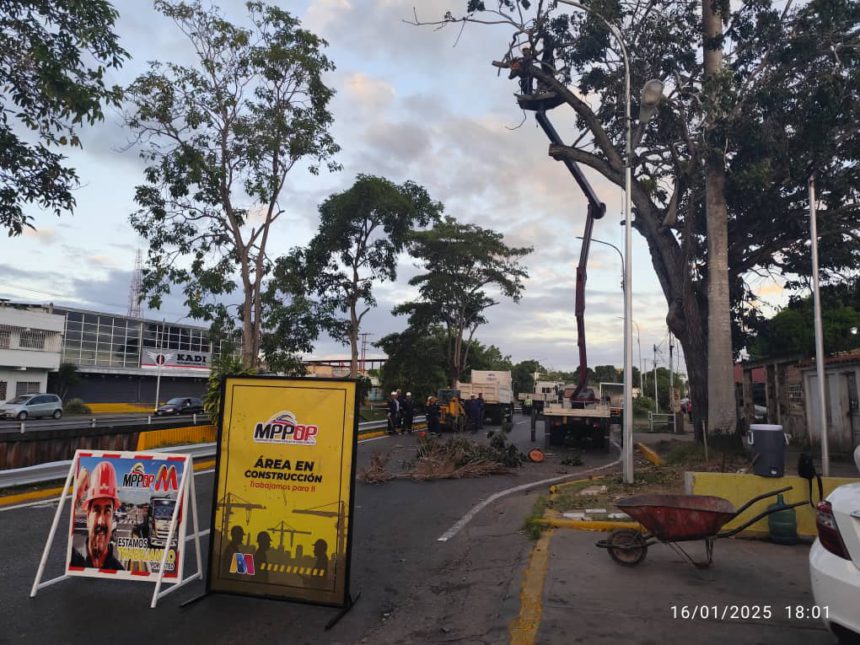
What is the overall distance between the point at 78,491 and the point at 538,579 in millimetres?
4193

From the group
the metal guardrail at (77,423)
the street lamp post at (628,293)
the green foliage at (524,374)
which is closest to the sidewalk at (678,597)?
the street lamp post at (628,293)

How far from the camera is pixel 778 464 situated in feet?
24.3

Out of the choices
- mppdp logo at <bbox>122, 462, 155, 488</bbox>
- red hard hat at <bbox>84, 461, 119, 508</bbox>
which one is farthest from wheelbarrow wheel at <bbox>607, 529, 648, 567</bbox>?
red hard hat at <bbox>84, 461, 119, 508</bbox>

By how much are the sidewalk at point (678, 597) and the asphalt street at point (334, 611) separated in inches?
19.5

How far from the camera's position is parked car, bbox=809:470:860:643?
3480 millimetres

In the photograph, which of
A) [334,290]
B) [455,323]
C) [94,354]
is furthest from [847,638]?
[94,354]

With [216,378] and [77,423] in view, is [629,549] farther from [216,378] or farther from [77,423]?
[77,423]

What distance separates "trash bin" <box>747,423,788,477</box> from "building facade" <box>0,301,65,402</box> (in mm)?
46993

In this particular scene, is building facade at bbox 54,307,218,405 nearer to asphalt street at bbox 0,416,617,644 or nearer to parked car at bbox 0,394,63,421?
parked car at bbox 0,394,63,421

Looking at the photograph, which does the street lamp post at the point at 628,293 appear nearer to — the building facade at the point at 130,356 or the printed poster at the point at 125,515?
the printed poster at the point at 125,515

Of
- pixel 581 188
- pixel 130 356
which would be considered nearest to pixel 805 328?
pixel 581 188

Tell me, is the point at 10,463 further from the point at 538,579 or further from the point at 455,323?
the point at 455,323

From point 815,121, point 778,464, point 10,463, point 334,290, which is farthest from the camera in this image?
point 334,290

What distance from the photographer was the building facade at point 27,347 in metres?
42.8
